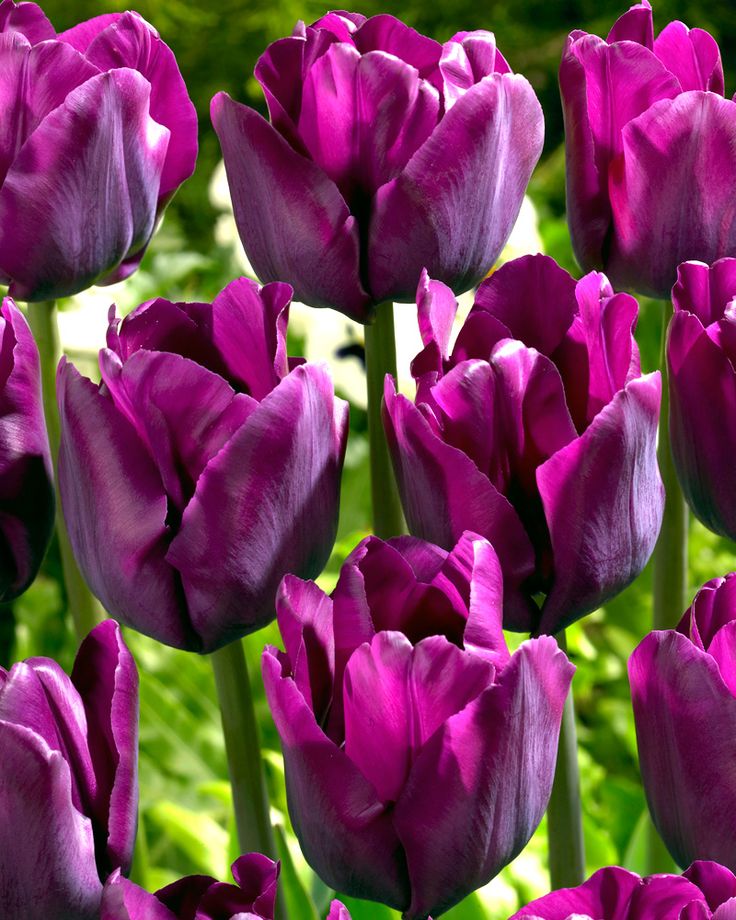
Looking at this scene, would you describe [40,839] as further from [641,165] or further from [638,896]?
Result: [641,165]

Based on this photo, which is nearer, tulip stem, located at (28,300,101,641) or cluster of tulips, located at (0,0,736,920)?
cluster of tulips, located at (0,0,736,920)

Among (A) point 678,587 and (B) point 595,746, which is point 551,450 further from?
(B) point 595,746

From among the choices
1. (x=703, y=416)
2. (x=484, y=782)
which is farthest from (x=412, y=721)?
(x=703, y=416)

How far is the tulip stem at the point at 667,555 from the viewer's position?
511 mm

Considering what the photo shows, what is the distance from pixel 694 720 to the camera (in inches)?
14.0

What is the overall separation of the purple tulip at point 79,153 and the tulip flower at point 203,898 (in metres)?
0.21

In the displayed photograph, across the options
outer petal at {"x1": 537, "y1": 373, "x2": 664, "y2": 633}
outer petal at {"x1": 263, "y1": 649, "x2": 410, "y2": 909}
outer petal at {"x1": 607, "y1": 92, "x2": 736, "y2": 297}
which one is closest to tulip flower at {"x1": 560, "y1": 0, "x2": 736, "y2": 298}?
outer petal at {"x1": 607, "y1": 92, "x2": 736, "y2": 297}

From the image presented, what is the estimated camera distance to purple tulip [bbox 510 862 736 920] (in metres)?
0.31

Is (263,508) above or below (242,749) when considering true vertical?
above

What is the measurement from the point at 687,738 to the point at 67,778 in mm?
144

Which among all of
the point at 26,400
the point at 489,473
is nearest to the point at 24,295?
the point at 26,400

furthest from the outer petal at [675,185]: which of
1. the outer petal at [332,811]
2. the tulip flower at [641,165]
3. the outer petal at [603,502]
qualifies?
the outer petal at [332,811]

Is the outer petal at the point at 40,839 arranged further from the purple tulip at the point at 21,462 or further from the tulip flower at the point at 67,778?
the purple tulip at the point at 21,462

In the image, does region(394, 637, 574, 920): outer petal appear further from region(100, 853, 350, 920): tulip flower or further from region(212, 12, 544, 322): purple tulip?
region(212, 12, 544, 322): purple tulip
